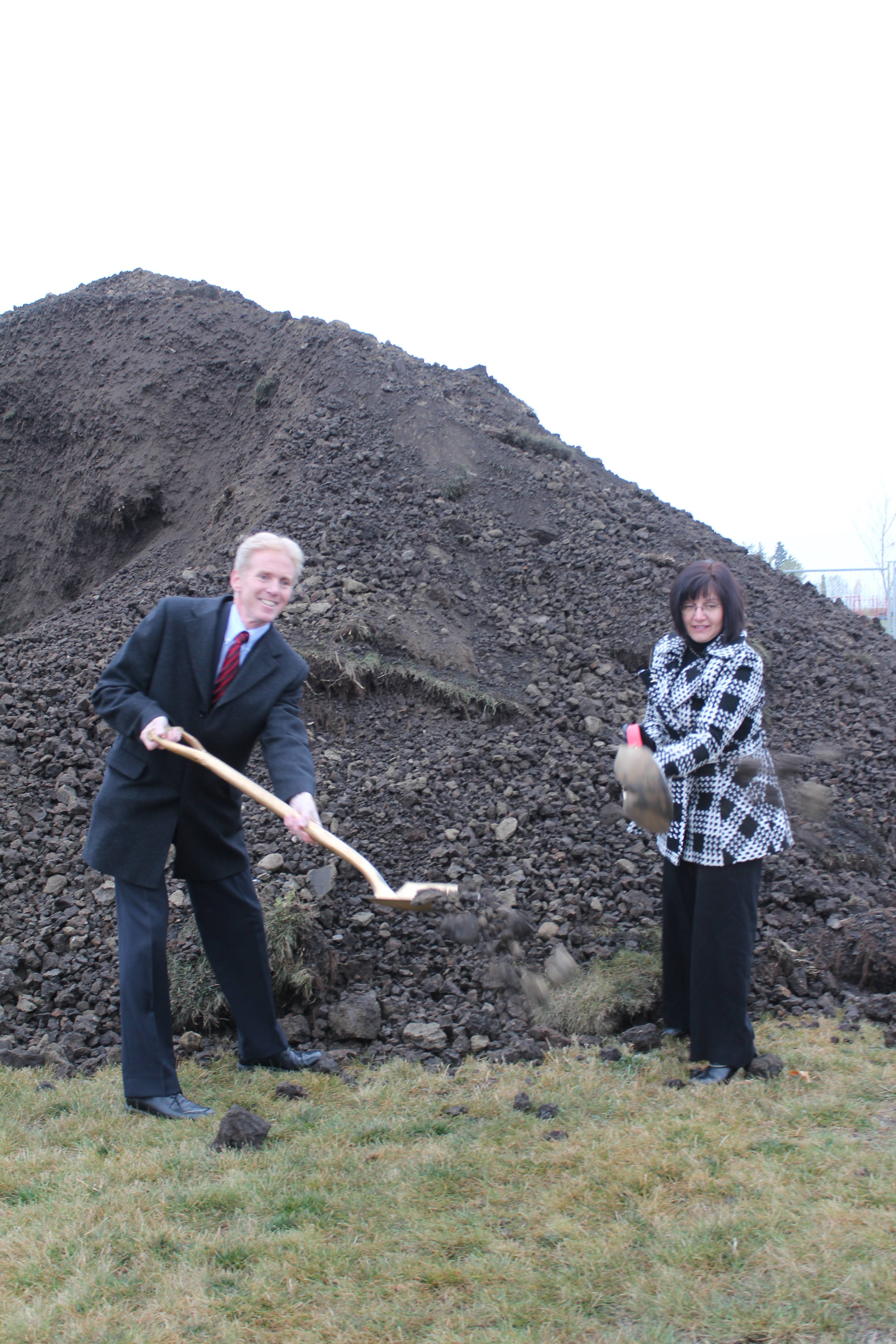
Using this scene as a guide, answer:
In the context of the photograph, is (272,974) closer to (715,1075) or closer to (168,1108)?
(168,1108)

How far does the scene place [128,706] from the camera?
3162 mm

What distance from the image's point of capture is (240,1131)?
2914mm

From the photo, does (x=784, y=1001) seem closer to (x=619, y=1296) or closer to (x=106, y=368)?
(x=619, y=1296)

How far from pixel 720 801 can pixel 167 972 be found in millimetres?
1927

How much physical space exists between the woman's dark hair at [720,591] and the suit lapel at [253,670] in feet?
4.37

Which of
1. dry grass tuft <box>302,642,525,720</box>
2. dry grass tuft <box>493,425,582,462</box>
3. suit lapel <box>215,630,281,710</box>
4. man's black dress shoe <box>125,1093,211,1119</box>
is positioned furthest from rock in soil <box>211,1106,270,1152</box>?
dry grass tuft <box>493,425,582,462</box>

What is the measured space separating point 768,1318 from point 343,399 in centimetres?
816

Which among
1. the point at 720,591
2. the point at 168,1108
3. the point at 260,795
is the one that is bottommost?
the point at 168,1108

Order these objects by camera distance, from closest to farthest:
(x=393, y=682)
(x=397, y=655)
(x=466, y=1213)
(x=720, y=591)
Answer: (x=466, y=1213) < (x=720, y=591) < (x=393, y=682) < (x=397, y=655)

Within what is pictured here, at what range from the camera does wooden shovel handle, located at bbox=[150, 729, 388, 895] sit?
304 cm

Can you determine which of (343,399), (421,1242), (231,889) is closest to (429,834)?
(231,889)

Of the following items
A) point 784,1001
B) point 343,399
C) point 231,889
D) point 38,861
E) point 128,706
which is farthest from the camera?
point 343,399

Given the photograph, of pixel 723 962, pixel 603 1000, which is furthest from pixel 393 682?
pixel 723 962

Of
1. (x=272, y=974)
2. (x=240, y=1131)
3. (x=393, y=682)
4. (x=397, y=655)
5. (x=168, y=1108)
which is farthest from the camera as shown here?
(x=397, y=655)
